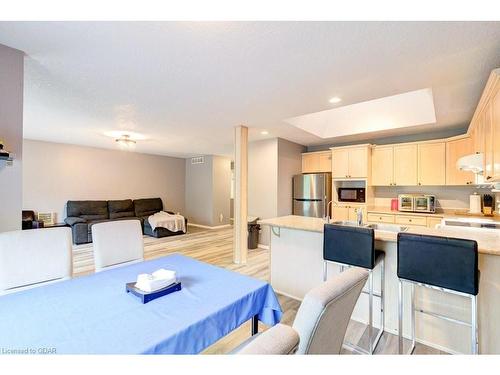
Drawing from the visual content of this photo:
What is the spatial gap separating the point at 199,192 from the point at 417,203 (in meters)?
6.00

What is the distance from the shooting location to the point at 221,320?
1163 millimetres

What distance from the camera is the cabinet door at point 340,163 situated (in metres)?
4.81

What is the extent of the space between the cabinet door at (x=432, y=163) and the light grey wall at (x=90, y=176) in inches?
269

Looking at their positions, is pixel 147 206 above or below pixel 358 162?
below

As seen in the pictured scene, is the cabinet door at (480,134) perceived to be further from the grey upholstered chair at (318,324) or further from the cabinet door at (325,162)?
the grey upholstered chair at (318,324)

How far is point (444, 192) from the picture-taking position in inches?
169

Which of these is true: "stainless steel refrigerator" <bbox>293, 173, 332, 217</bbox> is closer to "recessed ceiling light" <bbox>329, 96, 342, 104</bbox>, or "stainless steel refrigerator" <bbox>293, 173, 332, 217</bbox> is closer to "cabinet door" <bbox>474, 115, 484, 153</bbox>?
"recessed ceiling light" <bbox>329, 96, 342, 104</bbox>

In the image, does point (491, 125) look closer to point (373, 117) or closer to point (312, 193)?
point (373, 117)

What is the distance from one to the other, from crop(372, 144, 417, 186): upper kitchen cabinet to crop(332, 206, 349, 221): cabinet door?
742 mm

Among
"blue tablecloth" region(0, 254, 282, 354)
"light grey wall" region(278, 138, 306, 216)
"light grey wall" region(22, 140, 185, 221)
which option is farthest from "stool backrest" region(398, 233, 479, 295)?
"light grey wall" region(22, 140, 185, 221)

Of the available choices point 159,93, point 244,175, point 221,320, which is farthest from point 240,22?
point 244,175

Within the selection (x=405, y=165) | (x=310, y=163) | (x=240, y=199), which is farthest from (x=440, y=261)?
(x=310, y=163)

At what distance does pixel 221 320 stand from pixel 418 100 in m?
4.15

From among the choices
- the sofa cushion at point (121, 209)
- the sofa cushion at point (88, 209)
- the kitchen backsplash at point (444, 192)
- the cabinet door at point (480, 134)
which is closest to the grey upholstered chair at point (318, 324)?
the cabinet door at point (480, 134)
